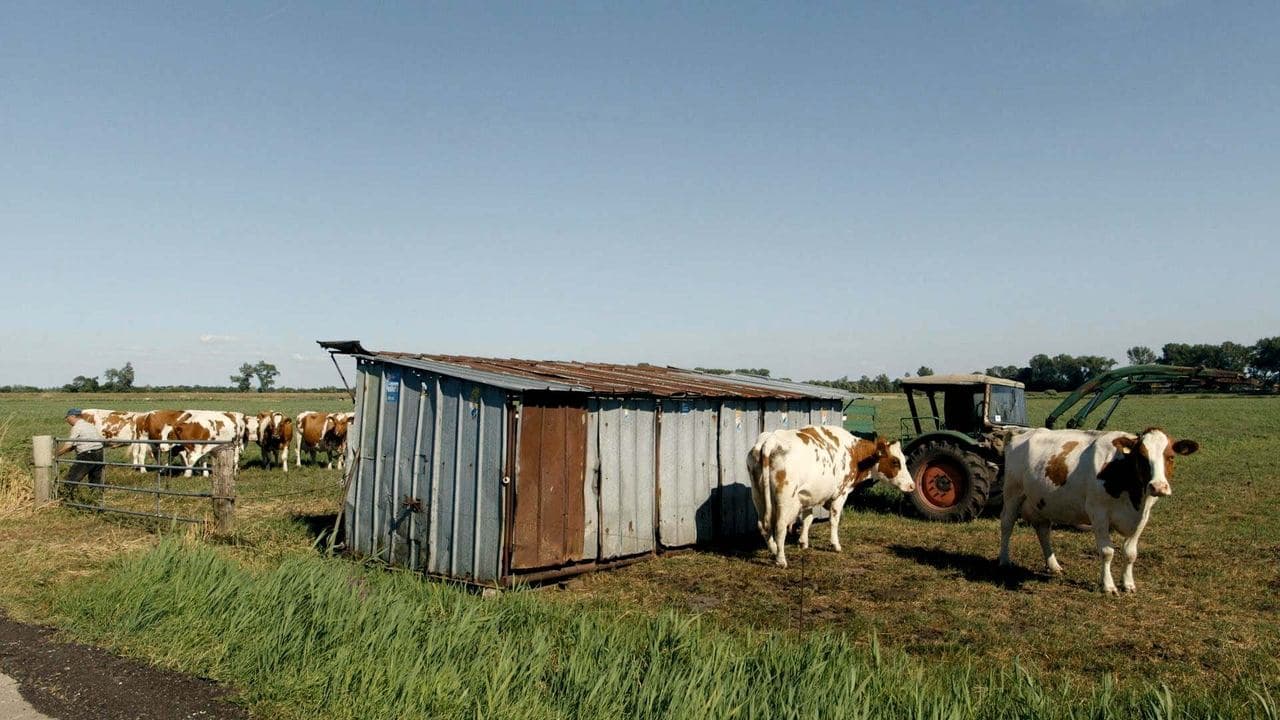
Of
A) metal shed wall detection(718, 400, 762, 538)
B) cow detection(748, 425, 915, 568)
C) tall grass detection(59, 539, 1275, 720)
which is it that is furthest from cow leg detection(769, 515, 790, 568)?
tall grass detection(59, 539, 1275, 720)

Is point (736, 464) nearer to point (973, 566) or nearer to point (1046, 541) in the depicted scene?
point (973, 566)

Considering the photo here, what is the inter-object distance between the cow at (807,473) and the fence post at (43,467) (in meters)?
12.1

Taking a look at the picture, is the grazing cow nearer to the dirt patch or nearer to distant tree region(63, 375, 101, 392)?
the dirt patch

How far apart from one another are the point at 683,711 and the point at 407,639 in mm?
2402

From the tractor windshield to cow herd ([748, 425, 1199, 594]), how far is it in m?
2.93

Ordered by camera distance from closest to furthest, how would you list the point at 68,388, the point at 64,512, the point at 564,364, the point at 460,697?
the point at 460,697, the point at 64,512, the point at 564,364, the point at 68,388

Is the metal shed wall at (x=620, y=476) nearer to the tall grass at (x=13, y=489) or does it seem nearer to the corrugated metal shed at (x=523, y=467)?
the corrugated metal shed at (x=523, y=467)

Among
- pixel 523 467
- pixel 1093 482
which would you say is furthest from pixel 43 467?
pixel 1093 482

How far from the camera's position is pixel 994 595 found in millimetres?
9328

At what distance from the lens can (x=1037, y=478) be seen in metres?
10.4

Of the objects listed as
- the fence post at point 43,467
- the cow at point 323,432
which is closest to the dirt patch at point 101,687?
the fence post at point 43,467

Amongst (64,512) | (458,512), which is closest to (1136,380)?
(458,512)

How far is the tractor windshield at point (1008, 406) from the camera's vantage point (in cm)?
1534

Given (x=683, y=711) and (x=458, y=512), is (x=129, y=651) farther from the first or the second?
(x=683, y=711)
